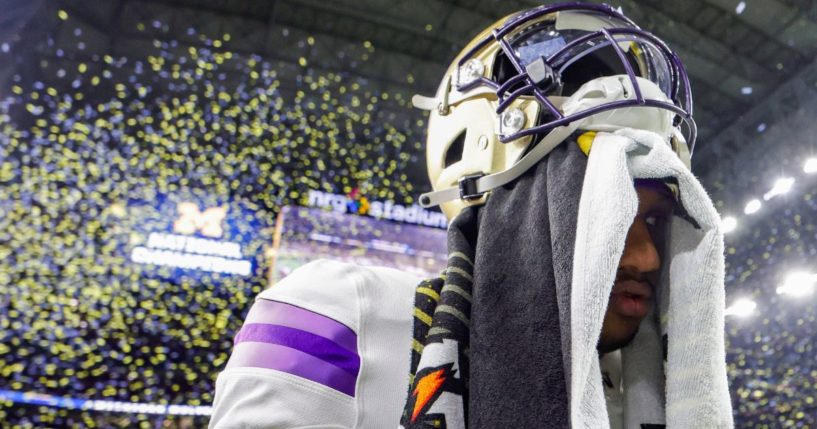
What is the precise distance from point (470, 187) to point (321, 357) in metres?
0.34

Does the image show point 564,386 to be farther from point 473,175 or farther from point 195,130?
point 195,130

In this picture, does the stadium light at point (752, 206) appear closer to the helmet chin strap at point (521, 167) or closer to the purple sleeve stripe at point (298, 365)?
the helmet chin strap at point (521, 167)

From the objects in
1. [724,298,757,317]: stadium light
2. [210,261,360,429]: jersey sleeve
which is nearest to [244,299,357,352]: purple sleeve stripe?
[210,261,360,429]: jersey sleeve

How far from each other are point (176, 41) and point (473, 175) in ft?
12.3

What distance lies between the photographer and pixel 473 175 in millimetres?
847

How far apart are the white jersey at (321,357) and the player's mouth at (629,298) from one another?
27 centimetres

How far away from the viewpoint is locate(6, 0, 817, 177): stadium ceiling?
3254mm

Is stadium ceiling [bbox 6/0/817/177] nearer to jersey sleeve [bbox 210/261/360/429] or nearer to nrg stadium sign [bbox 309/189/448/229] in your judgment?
nrg stadium sign [bbox 309/189/448/229]

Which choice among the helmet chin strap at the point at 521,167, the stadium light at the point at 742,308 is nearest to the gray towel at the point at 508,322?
the helmet chin strap at the point at 521,167

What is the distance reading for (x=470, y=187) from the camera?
0.83 metres

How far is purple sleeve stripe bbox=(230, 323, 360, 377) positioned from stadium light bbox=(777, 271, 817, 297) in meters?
3.71

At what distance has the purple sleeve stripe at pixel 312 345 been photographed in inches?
25.6

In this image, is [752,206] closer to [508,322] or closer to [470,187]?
[470,187]

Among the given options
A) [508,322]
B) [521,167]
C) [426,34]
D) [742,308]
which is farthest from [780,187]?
[508,322]
